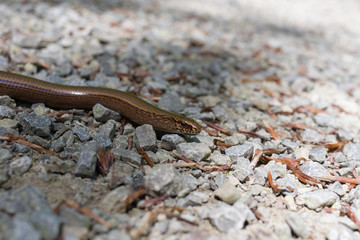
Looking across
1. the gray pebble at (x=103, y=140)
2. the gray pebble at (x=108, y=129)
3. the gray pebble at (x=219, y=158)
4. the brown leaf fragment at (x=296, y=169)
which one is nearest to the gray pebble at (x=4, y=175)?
the gray pebble at (x=103, y=140)

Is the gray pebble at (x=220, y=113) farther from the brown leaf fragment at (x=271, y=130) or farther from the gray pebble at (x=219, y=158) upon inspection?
the gray pebble at (x=219, y=158)

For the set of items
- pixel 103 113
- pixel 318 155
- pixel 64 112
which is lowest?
pixel 64 112

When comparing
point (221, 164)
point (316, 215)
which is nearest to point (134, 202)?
point (221, 164)

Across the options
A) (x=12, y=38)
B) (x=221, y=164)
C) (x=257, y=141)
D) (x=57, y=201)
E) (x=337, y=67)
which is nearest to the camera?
(x=57, y=201)

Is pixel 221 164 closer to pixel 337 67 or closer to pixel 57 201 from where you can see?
pixel 57 201

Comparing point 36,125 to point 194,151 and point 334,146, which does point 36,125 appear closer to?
point 194,151

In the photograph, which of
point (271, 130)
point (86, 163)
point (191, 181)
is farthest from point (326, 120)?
point (86, 163)

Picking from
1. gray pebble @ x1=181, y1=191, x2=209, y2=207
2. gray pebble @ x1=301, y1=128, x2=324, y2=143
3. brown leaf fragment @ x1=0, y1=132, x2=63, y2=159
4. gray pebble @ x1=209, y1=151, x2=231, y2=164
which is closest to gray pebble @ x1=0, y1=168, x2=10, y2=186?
brown leaf fragment @ x1=0, y1=132, x2=63, y2=159
